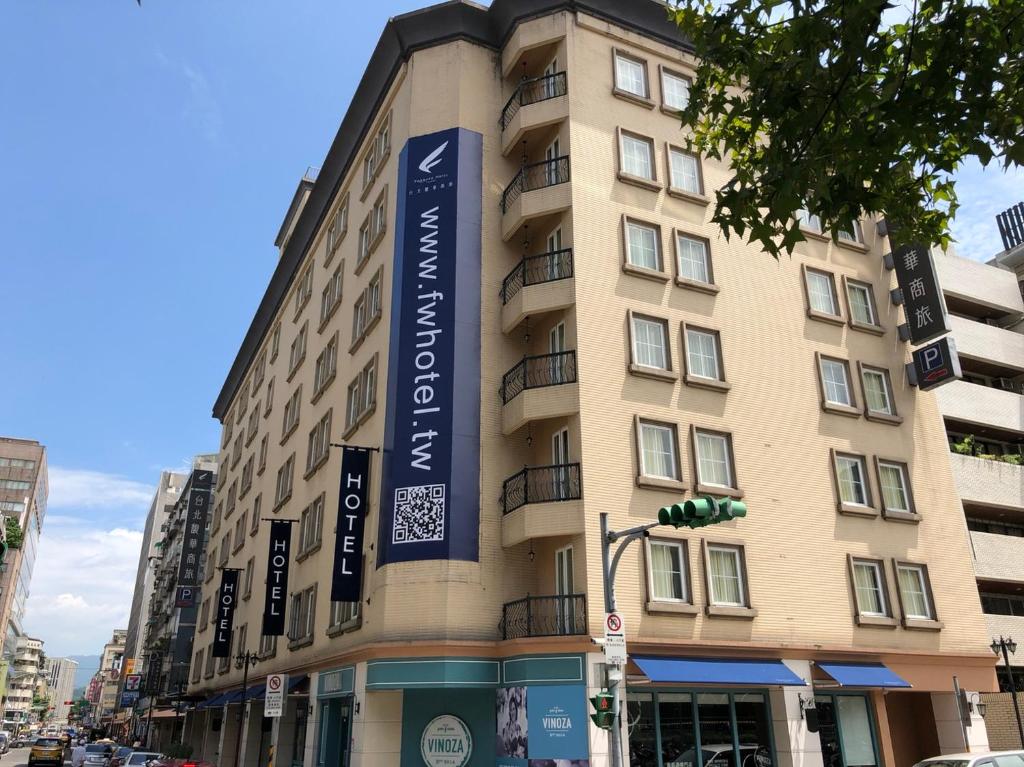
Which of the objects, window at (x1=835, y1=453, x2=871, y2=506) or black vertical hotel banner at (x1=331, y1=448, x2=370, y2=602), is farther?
window at (x1=835, y1=453, x2=871, y2=506)

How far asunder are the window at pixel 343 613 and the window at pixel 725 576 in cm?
1000

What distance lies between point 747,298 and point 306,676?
62.1 ft

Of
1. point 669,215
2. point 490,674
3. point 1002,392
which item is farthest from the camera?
point 1002,392

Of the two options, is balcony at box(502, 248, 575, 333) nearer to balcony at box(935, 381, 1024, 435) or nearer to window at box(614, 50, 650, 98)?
window at box(614, 50, 650, 98)

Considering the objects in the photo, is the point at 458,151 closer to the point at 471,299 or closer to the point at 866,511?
the point at 471,299

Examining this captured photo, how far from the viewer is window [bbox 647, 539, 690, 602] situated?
21484 mm

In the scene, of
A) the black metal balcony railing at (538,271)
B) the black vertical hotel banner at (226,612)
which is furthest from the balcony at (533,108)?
the black vertical hotel banner at (226,612)

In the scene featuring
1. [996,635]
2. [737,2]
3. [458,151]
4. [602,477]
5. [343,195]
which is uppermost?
[343,195]

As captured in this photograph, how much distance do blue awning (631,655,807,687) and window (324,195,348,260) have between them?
22348 millimetres

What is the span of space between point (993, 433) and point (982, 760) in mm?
23758

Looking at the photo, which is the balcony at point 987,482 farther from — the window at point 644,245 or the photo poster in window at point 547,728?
the photo poster in window at point 547,728

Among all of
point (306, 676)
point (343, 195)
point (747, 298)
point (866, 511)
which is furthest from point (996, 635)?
point (343, 195)

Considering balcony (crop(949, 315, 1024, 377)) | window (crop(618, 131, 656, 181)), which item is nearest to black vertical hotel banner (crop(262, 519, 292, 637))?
window (crop(618, 131, 656, 181))

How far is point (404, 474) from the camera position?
23125mm
